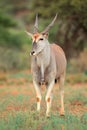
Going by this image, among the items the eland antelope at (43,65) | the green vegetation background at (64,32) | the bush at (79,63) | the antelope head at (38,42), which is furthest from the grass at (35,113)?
the bush at (79,63)

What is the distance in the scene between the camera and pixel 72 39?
26.2m

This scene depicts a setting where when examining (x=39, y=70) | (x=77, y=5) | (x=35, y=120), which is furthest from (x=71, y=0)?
(x=35, y=120)

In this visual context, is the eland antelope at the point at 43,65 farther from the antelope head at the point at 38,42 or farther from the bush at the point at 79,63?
the bush at the point at 79,63

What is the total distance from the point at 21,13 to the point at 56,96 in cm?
5453

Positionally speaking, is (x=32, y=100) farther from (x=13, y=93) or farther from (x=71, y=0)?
(x=71, y=0)

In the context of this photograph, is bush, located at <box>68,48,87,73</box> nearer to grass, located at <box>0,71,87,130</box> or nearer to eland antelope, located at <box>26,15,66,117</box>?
grass, located at <box>0,71,87,130</box>

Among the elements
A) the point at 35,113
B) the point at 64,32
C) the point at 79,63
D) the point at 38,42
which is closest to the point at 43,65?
the point at 38,42

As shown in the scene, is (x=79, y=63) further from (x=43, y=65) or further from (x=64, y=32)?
(x=43, y=65)

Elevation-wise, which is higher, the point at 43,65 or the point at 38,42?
the point at 38,42

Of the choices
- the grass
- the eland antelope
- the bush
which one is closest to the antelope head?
the eland antelope

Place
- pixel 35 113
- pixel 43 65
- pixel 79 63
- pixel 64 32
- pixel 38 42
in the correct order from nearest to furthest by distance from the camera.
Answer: pixel 35 113 < pixel 38 42 < pixel 43 65 < pixel 64 32 < pixel 79 63

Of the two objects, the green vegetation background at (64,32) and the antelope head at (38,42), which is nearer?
the antelope head at (38,42)

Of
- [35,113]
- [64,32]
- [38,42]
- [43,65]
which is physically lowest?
[35,113]

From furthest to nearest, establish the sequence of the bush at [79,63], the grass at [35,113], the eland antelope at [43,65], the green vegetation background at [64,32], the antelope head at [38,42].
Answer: the bush at [79,63]
the green vegetation background at [64,32]
the eland antelope at [43,65]
the antelope head at [38,42]
the grass at [35,113]
